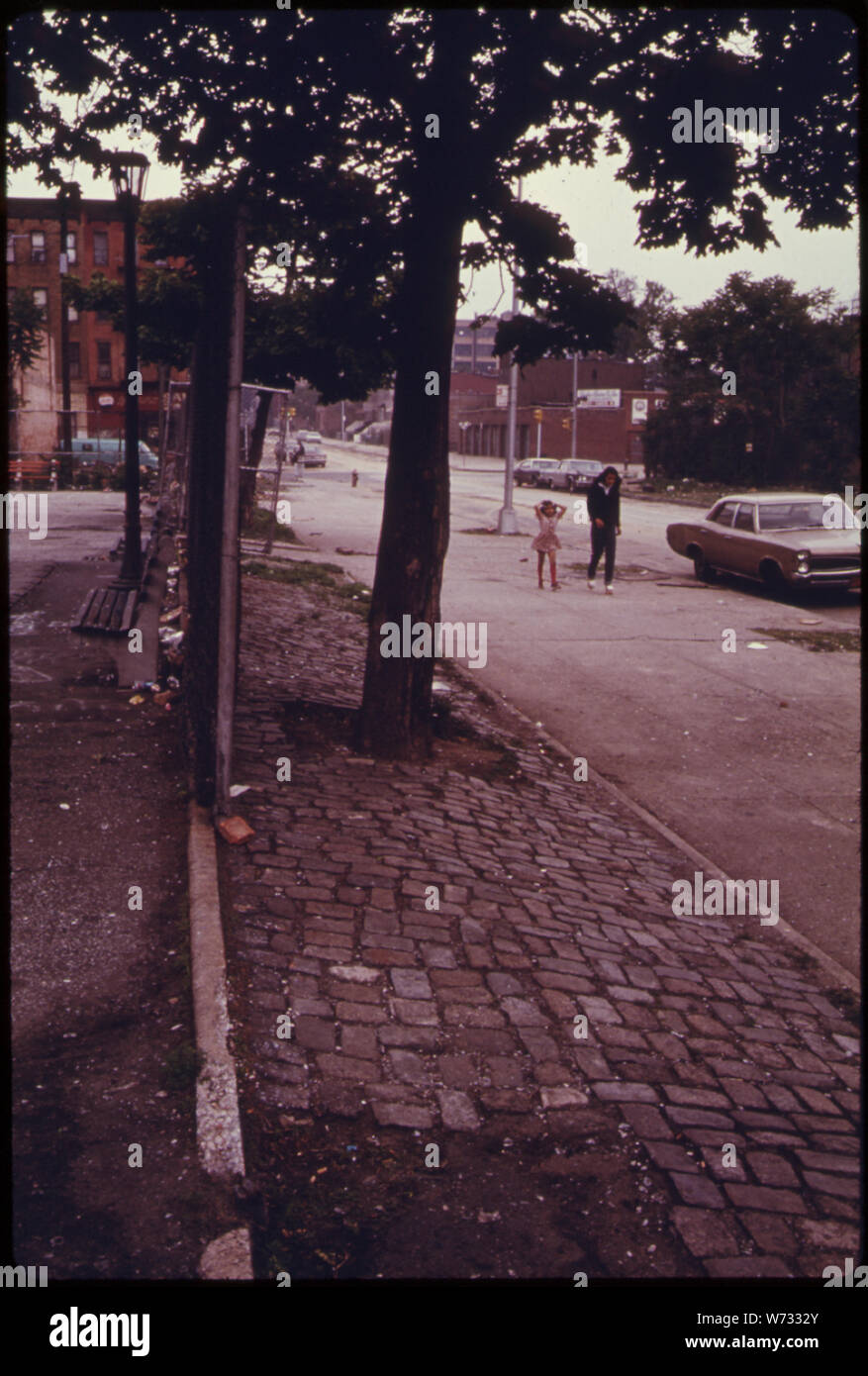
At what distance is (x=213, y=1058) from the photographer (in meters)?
3.92

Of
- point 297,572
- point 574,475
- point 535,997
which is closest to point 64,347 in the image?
point 574,475

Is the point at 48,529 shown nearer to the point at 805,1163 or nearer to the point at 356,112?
the point at 356,112

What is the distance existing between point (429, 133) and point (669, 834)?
4.48 m

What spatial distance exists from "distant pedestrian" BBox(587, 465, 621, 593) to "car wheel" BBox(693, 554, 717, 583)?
261 centimetres

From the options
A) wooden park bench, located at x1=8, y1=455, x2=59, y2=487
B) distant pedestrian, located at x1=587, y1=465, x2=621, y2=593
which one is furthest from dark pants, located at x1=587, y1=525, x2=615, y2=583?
wooden park bench, located at x1=8, y1=455, x2=59, y2=487

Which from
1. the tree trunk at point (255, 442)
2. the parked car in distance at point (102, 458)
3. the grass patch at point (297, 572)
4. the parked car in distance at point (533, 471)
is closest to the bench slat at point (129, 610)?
the grass patch at point (297, 572)

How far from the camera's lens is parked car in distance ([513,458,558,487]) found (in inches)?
2450

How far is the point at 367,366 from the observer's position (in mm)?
8391

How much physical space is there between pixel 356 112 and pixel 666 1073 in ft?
19.7

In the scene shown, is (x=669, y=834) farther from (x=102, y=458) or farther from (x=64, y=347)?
(x=64, y=347)

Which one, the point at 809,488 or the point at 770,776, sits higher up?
the point at 809,488

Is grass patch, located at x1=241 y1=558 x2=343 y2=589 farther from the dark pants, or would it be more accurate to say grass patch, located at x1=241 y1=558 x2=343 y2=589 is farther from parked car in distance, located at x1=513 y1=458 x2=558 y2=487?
parked car in distance, located at x1=513 y1=458 x2=558 y2=487

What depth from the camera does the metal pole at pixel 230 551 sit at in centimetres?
590

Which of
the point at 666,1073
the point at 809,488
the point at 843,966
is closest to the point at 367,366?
the point at 843,966
